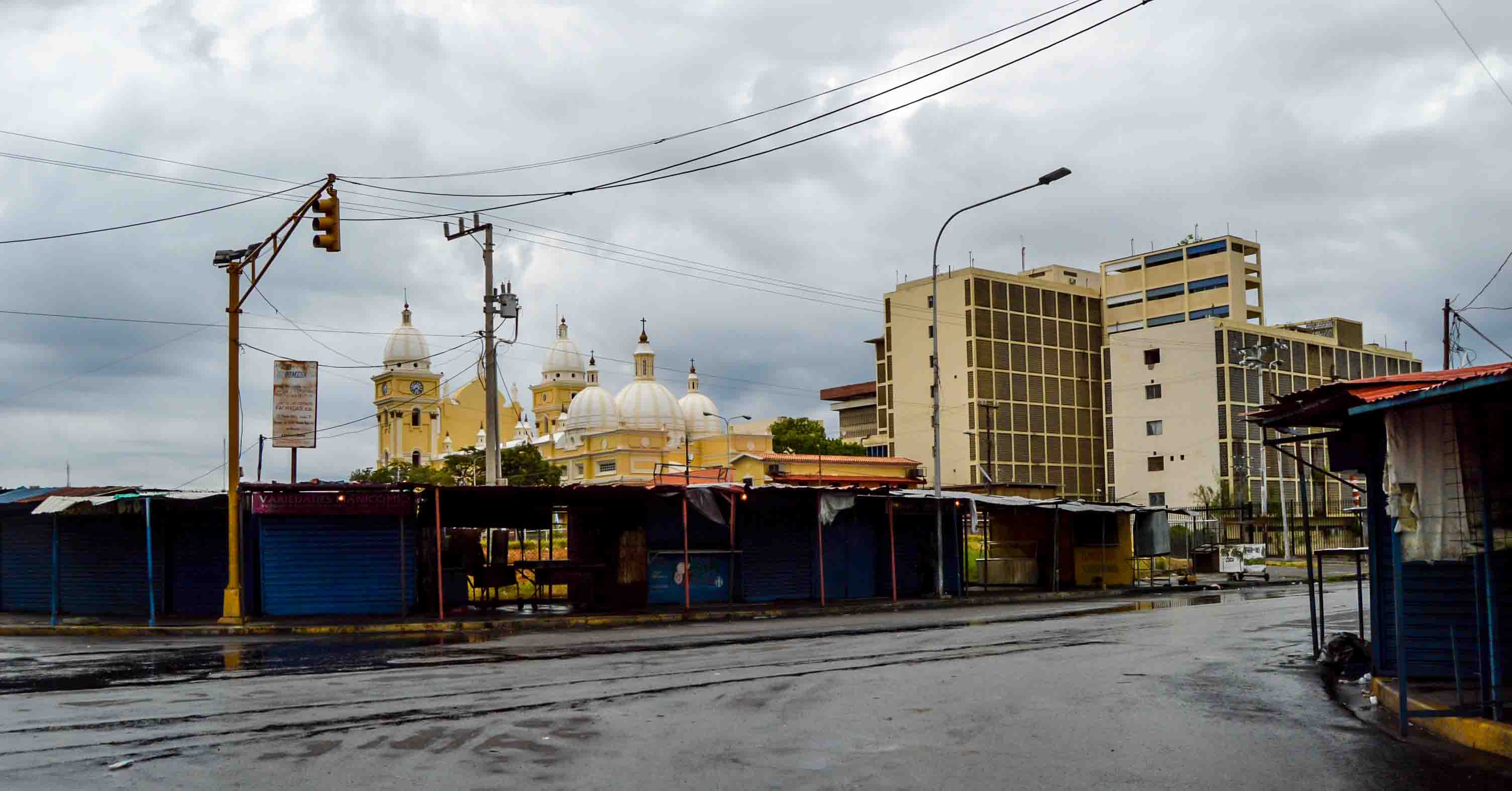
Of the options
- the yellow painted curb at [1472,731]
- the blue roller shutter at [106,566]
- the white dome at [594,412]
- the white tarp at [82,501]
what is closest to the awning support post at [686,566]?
the white tarp at [82,501]

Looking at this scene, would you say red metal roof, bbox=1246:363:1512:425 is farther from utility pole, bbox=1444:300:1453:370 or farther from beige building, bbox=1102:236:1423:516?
beige building, bbox=1102:236:1423:516

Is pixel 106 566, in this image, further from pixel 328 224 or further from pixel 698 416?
pixel 698 416

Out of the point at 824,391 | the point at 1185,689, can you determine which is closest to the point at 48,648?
the point at 1185,689

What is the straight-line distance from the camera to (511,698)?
38.6ft

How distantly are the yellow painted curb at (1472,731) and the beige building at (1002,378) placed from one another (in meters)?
95.7

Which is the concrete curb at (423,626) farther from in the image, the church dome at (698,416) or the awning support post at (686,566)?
the church dome at (698,416)

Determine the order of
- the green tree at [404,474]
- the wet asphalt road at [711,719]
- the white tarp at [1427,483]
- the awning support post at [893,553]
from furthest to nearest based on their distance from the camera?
the green tree at [404,474], the awning support post at [893,553], the white tarp at [1427,483], the wet asphalt road at [711,719]

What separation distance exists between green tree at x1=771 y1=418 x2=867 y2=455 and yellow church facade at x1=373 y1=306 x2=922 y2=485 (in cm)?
189

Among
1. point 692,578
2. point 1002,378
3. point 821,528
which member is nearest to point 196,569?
point 692,578

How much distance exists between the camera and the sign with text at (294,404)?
26.6 meters

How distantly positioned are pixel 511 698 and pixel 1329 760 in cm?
684

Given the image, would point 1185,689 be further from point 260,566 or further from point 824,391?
point 824,391

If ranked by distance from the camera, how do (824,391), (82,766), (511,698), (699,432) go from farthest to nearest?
(824,391), (699,432), (511,698), (82,766)

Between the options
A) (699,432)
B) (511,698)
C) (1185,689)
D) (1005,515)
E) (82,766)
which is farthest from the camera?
(699,432)
